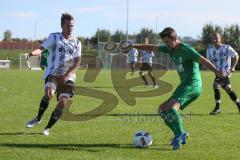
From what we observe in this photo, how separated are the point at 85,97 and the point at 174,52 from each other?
10695 millimetres

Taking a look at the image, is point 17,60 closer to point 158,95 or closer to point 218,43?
point 158,95

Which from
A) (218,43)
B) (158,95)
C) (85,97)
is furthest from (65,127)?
(158,95)

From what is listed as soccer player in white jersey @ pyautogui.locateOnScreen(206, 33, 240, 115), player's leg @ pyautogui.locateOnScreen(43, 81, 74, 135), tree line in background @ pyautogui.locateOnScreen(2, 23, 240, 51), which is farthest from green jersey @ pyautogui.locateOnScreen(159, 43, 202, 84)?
tree line in background @ pyautogui.locateOnScreen(2, 23, 240, 51)

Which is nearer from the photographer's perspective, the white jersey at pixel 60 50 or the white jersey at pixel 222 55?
the white jersey at pixel 60 50

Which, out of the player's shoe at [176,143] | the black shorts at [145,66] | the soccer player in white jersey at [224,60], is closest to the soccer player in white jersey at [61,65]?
the player's shoe at [176,143]

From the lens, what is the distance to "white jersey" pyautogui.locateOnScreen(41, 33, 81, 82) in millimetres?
10039

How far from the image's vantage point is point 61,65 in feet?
33.2

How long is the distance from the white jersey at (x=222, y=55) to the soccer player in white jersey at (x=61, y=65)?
18.0 ft

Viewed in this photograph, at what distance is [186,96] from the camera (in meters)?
9.02

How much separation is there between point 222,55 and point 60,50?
595 cm

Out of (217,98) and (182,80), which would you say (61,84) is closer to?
(182,80)

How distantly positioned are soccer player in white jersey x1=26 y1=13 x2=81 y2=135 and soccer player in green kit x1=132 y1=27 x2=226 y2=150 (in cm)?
194

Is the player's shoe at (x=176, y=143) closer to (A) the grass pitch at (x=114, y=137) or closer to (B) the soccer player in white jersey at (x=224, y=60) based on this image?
(A) the grass pitch at (x=114, y=137)

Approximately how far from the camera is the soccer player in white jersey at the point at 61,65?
9898 mm
